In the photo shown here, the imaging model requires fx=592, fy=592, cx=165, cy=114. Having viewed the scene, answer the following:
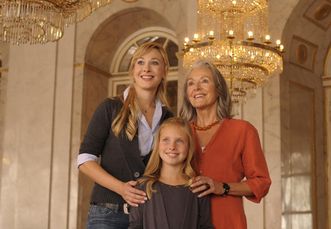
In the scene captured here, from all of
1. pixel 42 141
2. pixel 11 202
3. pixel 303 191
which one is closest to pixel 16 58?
pixel 42 141

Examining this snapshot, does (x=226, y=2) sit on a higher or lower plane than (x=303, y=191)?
higher

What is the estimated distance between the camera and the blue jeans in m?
3.02

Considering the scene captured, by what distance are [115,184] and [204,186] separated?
46 centimetres

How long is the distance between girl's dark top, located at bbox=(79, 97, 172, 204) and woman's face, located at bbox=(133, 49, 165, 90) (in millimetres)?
228

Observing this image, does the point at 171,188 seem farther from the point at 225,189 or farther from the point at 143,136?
the point at 143,136

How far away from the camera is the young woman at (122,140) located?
3.04 m

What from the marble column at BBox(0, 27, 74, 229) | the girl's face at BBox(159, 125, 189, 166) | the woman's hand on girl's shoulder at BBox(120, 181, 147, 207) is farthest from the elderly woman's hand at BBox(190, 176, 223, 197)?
the marble column at BBox(0, 27, 74, 229)

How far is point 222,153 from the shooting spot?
9.75 ft

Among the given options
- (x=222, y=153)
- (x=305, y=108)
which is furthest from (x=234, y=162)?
(x=305, y=108)

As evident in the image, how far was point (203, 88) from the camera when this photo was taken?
3.06 metres

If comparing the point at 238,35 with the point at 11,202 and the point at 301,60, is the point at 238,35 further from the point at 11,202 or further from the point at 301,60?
the point at 11,202

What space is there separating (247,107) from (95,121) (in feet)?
19.7

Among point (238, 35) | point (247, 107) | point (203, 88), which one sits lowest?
point (203, 88)

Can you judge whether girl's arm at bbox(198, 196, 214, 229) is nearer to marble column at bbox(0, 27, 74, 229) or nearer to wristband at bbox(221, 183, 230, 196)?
wristband at bbox(221, 183, 230, 196)
